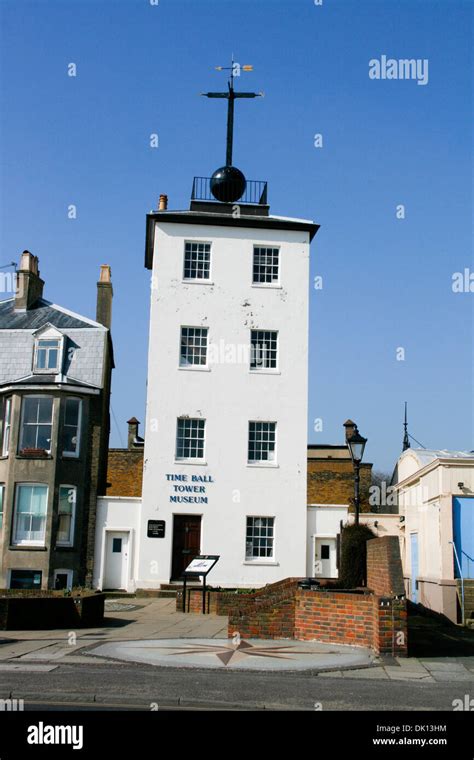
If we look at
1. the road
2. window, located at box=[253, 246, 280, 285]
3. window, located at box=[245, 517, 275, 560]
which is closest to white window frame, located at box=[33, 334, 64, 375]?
window, located at box=[253, 246, 280, 285]

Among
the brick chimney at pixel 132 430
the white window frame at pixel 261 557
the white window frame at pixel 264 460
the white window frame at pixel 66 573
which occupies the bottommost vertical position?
the white window frame at pixel 66 573

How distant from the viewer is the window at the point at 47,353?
31.6 meters

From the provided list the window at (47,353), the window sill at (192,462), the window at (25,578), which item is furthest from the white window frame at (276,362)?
the window at (25,578)

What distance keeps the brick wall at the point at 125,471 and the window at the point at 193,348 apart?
1149cm

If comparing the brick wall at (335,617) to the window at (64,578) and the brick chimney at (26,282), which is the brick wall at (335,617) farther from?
the brick chimney at (26,282)

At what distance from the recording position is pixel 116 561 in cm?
3050

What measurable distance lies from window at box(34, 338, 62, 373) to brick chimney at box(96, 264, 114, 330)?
2.75 meters

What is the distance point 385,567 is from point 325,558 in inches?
655

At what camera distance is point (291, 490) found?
31.1 metres
